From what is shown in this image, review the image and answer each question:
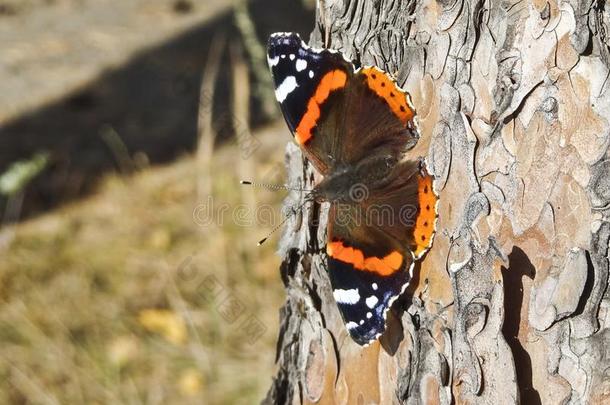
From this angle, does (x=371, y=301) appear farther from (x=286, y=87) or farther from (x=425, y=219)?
(x=286, y=87)

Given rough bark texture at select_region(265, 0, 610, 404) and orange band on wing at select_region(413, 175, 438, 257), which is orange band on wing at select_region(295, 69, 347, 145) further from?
orange band on wing at select_region(413, 175, 438, 257)

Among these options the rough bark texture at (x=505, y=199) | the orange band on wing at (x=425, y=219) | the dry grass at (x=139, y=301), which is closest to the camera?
the rough bark texture at (x=505, y=199)

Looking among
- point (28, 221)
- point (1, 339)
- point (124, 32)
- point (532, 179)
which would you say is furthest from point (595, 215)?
point (124, 32)

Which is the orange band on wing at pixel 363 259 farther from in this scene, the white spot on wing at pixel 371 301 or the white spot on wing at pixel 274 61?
the white spot on wing at pixel 274 61

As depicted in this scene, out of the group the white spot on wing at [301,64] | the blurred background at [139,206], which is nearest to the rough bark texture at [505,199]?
the white spot on wing at [301,64]

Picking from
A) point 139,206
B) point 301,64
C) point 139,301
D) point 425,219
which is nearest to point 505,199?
point 425,219

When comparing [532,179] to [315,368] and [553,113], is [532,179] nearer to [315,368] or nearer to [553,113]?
[553,113]

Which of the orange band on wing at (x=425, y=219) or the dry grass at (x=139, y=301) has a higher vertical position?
the dry grass at (x=139, y=301)
